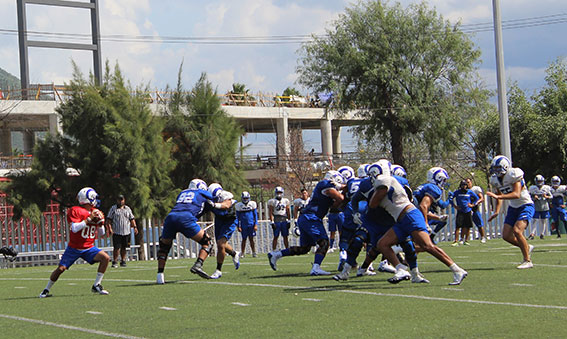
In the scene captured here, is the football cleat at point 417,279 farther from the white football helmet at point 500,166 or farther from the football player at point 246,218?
the football player at point 246,218

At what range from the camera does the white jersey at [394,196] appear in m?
11.1

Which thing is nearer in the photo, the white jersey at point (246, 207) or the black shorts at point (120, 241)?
the black shorts at point (120, 241)

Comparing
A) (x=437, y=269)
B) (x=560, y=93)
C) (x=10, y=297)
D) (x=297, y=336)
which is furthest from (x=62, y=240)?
(x=560, y=93)

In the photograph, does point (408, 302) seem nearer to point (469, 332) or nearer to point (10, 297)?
point (469, 332)

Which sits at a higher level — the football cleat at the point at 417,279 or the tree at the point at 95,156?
the tree at the point at 95,156

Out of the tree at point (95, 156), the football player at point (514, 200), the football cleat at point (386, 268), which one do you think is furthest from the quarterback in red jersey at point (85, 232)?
the tree at point (95, 156)

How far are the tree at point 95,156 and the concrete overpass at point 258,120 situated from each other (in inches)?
709

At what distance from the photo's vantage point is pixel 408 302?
970 cm

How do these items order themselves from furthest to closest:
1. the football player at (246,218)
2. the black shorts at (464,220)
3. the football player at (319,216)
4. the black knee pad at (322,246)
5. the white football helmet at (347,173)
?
the black shorts at (464,220) → the football player at (246,218) → the white football helmet at (347,173) → the black knee pad at (322,246) → the football player at (319,216)

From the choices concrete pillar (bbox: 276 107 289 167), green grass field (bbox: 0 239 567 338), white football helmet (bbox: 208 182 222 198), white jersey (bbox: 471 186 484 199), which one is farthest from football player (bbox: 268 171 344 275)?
concrete pillar (bbox: 276 107 289 167)

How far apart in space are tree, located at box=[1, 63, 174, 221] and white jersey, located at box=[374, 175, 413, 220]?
18787 mm

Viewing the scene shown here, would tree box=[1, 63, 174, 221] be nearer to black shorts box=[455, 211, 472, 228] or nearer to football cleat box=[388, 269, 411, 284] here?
black shorts box=[455, 211, 472, 228]

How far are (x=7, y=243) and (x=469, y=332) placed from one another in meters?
23.7

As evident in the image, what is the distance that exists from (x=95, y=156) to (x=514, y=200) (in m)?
18.5
